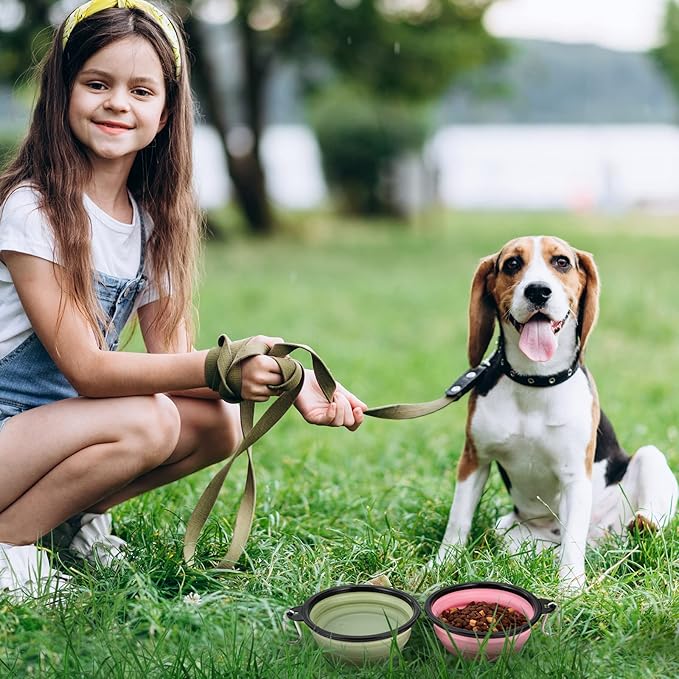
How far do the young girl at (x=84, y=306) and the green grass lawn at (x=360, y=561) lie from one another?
268 millimetres

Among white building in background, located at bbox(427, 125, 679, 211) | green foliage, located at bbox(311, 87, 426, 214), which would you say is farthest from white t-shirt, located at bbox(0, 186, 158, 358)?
white building in background, located at bbox(427, 125, 679, 211)

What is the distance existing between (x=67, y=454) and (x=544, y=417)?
1386 mm

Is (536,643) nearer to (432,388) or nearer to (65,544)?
(65,544)

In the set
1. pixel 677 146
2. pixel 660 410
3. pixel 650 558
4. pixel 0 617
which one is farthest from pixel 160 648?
pixel 677 146

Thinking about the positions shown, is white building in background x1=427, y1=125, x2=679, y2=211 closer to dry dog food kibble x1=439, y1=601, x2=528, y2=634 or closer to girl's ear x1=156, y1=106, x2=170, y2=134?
girl's ear x1=156, y1=106, x2=170, y2=134

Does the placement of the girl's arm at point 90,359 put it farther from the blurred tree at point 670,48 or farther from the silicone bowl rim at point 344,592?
the blurred tree at point 670,48

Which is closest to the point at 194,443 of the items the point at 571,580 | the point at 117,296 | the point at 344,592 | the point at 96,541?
the point at 96,541

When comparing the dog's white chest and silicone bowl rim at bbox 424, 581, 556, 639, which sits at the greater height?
the dog's white chest

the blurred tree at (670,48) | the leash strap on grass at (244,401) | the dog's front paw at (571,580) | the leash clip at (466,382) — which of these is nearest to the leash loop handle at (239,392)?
the leash strap on grass at (244,401)

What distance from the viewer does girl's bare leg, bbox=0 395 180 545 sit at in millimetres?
2717

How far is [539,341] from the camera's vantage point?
109 inches

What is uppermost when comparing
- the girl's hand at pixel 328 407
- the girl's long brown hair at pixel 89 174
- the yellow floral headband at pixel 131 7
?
the yellow floral headband at pixel 131 7

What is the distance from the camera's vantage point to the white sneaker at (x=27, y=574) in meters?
2.63

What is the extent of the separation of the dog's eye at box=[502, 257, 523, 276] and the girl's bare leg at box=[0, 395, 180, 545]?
1.09 metres
